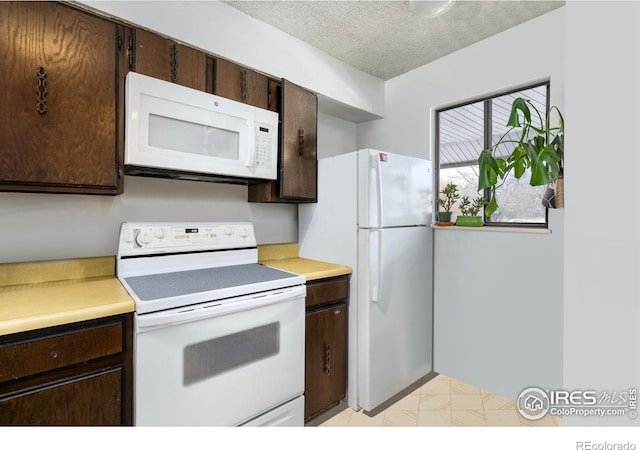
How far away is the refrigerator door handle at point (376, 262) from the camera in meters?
1.91

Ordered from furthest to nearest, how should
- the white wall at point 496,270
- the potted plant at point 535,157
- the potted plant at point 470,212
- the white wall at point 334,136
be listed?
the white wall at point 334,136 < the potted plant at point 470,212 < the white wall at point 496,270 < the potted plant at point 535,157

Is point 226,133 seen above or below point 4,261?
above

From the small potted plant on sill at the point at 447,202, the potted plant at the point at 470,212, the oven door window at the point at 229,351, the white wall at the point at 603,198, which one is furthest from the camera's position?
the small potted plant on sill at the point at 447,202

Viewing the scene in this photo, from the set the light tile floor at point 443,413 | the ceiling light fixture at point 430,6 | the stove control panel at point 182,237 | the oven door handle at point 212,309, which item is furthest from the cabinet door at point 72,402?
the ceiling light fixture at point 430,6

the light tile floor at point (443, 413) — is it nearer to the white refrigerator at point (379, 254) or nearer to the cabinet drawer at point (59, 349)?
the white refrigerator at point (379, 254)

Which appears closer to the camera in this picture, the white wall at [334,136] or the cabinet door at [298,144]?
the cabinet door at [298,144]

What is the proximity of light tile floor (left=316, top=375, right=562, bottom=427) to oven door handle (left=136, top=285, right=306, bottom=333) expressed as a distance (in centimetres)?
82

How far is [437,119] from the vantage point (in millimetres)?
2555

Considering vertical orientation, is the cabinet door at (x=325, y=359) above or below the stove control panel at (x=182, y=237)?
below

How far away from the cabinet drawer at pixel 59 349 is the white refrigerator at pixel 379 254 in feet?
4.18

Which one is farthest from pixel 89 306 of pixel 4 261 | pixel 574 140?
pixel 574 140

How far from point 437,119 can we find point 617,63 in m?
2.35

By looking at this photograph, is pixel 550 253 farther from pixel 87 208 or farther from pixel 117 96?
pixel 87 208

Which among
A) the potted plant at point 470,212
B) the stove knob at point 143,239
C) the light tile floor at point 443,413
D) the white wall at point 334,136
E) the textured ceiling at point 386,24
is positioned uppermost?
the textured ceiling at point 386,24
